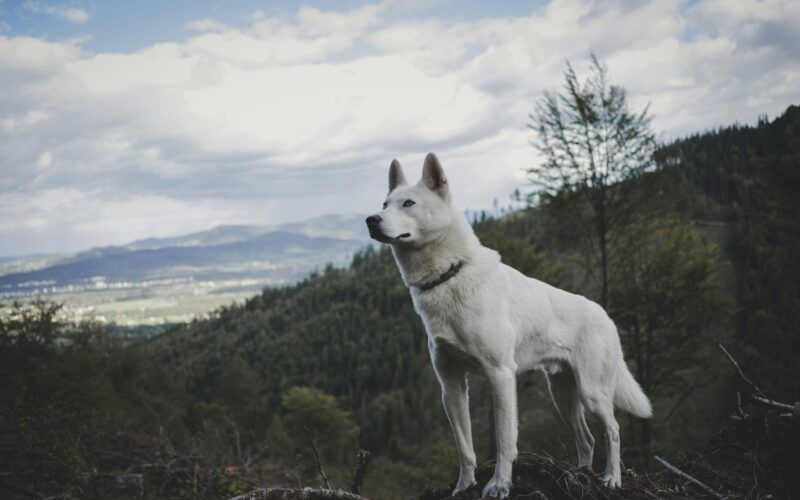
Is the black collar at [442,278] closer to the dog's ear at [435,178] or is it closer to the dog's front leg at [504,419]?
the dog's ear at [435,178]

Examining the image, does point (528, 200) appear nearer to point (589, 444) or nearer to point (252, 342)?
point (589, 444)

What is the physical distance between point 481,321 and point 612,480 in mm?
1872

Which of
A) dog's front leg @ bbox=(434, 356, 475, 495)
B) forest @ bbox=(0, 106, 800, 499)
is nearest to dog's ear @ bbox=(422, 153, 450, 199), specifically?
dog's front leg @ bbox=(434, 356, 475, 495)

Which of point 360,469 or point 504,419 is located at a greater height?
point 504,419

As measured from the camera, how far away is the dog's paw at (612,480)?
14.4 ft

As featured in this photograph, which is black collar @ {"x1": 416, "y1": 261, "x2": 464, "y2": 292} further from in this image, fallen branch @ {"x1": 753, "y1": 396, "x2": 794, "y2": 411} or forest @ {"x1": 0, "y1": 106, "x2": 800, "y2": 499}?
fallen branch @ {"x1": 753, "y1": 396, "x2": 794, "y2": 411}

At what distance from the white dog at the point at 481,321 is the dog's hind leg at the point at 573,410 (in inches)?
6.2

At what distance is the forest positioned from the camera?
448 inches

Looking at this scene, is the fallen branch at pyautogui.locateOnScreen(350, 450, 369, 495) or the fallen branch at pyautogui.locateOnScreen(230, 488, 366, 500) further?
the fallen branch at pyautogui.locateOnScreen(350, 450, 369, 495)

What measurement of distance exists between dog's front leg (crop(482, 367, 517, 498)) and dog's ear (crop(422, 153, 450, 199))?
165 centimetres

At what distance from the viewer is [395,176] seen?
5.21 metres

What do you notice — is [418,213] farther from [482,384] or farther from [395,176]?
[482,384]

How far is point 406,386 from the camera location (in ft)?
346

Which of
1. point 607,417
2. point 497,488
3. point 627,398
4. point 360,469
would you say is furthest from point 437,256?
point 627,398
